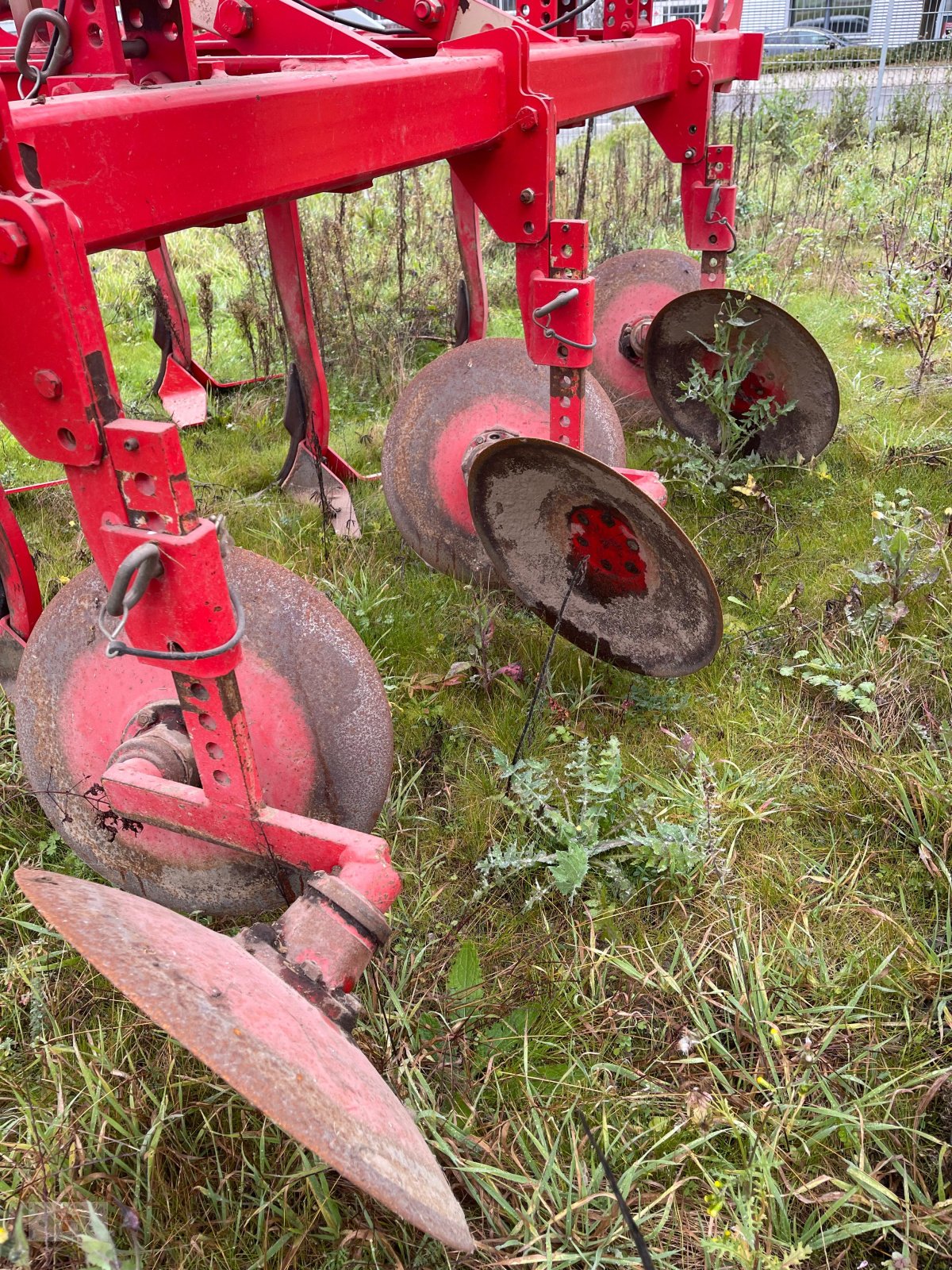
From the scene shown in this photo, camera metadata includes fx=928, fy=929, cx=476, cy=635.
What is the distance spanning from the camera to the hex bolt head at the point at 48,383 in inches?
50.3

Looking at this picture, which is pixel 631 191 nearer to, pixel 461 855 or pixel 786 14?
pixel 461 855

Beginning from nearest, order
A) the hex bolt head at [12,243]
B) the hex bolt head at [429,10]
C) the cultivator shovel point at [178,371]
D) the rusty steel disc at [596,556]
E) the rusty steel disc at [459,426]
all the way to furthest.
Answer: the hex bolt head at [12,243]
the rusty steel disc at [596,556]
the hex bolt head at [429,10]
the rusty steel disc at [459,426]
the cultivator shovel point at [178,371]

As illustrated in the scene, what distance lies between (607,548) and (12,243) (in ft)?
5.01

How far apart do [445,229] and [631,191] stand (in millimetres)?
1979

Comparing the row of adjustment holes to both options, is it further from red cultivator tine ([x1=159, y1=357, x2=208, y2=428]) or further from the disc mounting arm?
red cultivator tine ([x1=159, y1=357, x2=208, y2=428])

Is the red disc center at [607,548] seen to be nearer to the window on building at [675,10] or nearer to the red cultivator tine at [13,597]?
the red cultivator tine at [13,597]

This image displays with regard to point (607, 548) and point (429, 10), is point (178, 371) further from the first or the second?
point (607, 548)

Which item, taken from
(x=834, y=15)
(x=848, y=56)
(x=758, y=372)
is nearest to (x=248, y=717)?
(x=758, y=372)

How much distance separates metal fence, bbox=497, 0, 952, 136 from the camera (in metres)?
9.77

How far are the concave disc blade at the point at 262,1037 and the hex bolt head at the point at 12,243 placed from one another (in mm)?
797

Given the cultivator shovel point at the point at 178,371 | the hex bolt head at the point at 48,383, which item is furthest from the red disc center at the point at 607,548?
the cultivator shovel point at the point at 178,371

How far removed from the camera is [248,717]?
6.17 ft

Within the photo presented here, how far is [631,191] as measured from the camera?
7.79 m

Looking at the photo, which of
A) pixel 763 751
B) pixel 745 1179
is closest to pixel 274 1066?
pixel 745 1179
